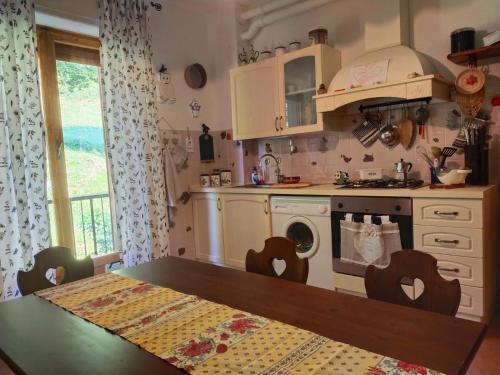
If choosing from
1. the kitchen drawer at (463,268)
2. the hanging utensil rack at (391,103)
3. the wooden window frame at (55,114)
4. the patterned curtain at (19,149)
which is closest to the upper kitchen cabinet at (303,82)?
the hanging utensil rack at (391,103)

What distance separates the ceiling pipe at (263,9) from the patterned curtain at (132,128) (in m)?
0.93

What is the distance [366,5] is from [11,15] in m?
→ 2.41

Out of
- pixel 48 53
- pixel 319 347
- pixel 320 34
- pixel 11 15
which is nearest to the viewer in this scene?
pixel 319 347

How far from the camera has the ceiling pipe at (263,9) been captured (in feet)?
10.5

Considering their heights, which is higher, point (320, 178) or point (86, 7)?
point (86, 7)

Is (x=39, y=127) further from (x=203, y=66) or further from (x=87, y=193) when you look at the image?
(x=203, y=66)

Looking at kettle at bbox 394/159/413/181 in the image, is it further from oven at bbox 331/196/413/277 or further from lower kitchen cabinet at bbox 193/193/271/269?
lower kitchen cabinet at bbox 193/193/271/269

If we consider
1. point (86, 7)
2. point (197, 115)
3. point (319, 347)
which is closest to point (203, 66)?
point (197, 115)

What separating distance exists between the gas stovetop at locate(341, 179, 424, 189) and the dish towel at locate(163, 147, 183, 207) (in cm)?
148

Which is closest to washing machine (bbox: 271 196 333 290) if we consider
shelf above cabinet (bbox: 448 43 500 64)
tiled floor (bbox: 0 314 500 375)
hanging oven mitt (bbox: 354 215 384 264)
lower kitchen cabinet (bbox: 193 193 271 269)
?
lower kitchen cabinet (bbox: 193 193 271 269)

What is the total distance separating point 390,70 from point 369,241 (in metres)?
1.16

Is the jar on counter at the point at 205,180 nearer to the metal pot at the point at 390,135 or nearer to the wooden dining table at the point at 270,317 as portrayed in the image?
the metal pot at the point at 390,135

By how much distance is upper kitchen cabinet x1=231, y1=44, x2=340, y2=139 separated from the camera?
2908mm

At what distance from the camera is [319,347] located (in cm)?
90
